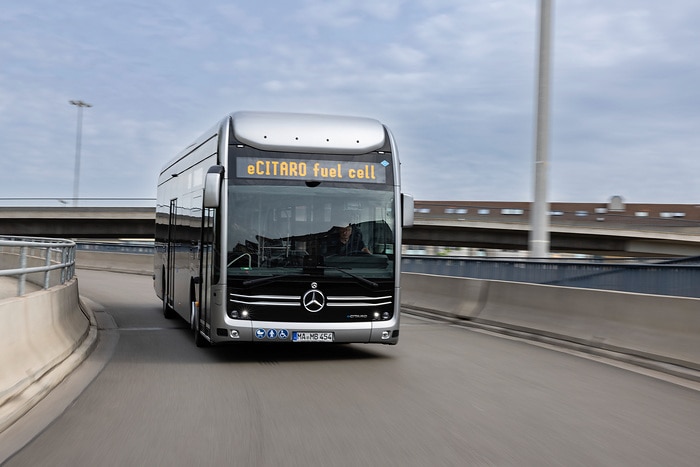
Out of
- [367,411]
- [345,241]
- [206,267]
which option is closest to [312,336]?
[345,241]

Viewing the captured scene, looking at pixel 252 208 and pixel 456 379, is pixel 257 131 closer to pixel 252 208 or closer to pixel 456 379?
pixel 252 208

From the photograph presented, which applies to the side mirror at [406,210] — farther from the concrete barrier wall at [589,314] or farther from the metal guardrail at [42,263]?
the metal guardrail at [42,263]

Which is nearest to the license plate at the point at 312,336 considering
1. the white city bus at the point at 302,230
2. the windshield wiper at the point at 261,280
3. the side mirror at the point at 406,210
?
the white city bus at the point at 302,230

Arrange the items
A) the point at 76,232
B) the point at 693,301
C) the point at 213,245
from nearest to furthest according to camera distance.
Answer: the point at 693,301
the point at 213,245
the point at 76,232

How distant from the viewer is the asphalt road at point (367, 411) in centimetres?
577

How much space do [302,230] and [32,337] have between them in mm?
3449

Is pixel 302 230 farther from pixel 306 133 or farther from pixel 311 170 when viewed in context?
pixel 306 133

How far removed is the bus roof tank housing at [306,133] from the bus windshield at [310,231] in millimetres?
525

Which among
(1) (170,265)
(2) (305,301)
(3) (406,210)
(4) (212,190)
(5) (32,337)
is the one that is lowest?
(5) (32,337)

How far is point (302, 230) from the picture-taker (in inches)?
422

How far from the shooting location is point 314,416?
7121 millimetres

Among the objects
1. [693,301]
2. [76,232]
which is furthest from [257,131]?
[76,232]

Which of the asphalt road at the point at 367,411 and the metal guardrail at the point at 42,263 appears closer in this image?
the asphalt road at the point at 367,411

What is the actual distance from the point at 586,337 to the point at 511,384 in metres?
3.66
